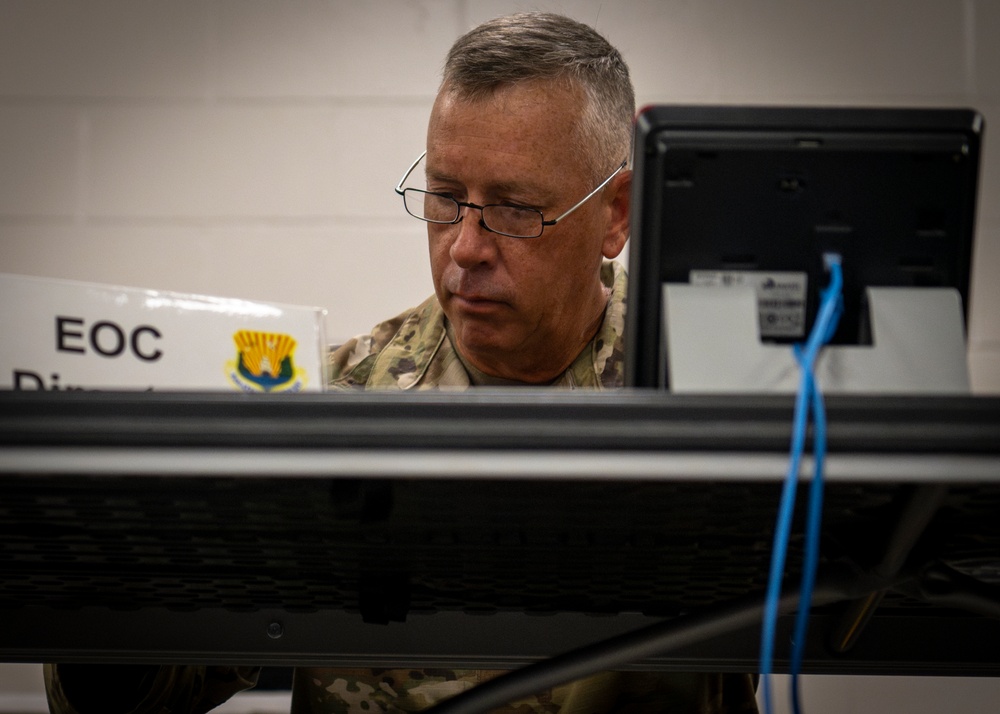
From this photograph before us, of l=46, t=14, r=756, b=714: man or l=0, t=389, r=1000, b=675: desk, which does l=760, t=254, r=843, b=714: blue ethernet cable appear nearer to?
l=0, t=389, r=1000, b=675: desk

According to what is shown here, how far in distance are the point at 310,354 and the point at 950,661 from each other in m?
0.49

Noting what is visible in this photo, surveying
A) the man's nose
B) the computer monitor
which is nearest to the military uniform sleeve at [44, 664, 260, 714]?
the computer monitor

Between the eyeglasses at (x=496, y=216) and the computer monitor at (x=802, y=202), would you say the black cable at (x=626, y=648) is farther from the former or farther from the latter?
the eyeglasses at (x=496, y=216)

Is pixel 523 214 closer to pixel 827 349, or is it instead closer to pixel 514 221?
pixel 514 221

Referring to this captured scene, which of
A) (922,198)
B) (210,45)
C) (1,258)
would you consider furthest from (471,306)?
(1,258)

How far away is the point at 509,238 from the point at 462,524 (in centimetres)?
92

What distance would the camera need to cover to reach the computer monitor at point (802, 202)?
0.51 m

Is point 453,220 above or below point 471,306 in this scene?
above

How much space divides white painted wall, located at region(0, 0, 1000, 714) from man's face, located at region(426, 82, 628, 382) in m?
0.58

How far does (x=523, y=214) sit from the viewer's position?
54.2 inches

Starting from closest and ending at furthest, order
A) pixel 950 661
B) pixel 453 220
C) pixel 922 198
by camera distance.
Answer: pixel 922 198 < pixel 950 661 < pixel 453 220

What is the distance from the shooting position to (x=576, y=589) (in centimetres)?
61

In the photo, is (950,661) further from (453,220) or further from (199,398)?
(453,220)

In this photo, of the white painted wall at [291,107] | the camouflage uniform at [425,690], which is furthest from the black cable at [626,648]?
the white painted wall at [291,107]
